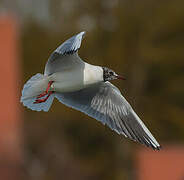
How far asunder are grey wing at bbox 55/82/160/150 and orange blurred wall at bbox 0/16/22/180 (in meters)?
5.29

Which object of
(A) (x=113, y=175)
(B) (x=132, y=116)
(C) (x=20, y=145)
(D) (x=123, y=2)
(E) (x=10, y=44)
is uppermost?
(D) (x=123, y=2)

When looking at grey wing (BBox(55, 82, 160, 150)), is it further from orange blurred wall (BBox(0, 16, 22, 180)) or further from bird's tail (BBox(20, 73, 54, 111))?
orange blurred wall (BBox(0, 16, 22, 180))

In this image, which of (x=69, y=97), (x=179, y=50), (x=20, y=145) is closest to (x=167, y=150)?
(x=20, y=145)

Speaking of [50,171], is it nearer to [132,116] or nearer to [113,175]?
[113,175]

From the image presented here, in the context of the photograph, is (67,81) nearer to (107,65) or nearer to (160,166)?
(160,166)

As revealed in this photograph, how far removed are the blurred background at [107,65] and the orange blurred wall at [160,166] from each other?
8.79ft

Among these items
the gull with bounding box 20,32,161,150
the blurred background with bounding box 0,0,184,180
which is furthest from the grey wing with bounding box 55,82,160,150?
the blurred background with bounding box 0,0,184,180

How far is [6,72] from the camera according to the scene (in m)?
10.4

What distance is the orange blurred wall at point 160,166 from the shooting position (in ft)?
33.5

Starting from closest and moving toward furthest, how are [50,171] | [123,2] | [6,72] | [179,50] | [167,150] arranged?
[6,72] → [167,150] → [50,171] → [123,2] → [179,50]

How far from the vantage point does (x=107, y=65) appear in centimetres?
1465

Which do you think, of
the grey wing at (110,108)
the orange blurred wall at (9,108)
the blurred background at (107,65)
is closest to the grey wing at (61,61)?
the grey wing at (110,108)

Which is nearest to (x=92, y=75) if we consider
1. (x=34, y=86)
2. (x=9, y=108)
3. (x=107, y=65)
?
(x=34, y=86)

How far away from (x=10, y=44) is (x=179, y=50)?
6393 mm
